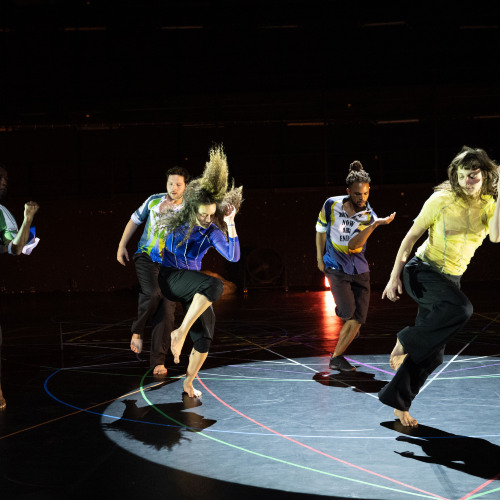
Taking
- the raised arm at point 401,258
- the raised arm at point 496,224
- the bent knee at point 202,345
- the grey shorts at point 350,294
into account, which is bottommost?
the bent knee at point 202,345

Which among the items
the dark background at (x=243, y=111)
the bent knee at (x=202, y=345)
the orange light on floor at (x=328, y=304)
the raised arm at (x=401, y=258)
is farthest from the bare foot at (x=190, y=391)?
the dark background at (x=243, y=111)

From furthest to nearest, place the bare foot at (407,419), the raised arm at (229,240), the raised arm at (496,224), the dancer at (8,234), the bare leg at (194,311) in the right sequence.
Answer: the raised arm at (229,240), the bare leg at (194,311), the dancer at (8,234), the bare foot at (407,419), the raised arm at (496,224)

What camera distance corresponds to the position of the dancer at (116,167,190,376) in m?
6.77

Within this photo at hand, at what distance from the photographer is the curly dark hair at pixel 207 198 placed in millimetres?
5680

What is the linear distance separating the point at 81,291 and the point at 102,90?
4991mm

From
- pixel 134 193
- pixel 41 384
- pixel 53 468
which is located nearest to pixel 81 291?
pixel 134 193

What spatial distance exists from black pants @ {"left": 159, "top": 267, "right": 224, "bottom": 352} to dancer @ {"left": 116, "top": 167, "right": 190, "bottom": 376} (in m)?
0.98

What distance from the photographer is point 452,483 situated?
3682 millimetres

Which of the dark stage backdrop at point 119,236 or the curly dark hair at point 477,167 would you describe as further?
the dark stage backdrop at point 119,236

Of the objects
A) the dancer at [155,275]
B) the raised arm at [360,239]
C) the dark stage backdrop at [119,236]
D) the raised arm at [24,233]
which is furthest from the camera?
the dark stage backdrop at [119,236]

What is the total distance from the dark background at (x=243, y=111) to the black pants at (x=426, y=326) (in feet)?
38.0

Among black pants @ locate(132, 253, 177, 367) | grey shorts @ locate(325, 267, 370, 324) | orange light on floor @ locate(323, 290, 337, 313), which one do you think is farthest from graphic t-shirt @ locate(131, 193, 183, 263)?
orange light on floor @ locate(323, 290, 337, 313)

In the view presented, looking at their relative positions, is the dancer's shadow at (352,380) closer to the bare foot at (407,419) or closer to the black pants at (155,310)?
the bare foot at (407,419)

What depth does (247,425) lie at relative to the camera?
4.92 meters
